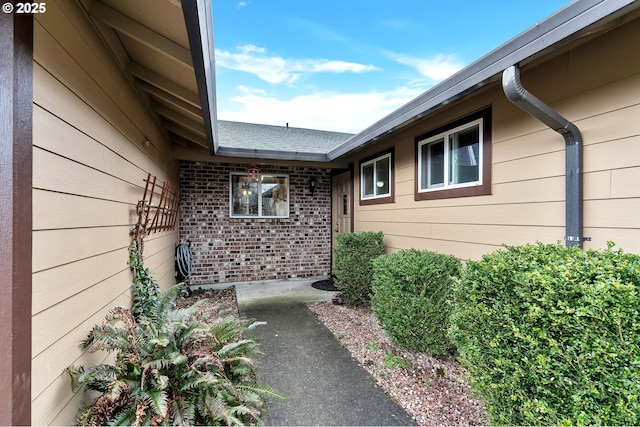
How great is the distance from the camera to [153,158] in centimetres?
355

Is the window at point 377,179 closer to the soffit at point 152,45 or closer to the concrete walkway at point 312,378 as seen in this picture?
the concrete walkway at point 312,378

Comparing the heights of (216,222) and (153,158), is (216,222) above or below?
below

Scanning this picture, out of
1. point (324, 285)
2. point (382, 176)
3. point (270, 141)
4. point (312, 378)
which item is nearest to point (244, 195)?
point (270, 141)

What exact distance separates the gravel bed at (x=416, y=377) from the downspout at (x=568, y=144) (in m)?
1.40

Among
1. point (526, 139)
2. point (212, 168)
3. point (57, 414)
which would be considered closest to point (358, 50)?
point (212, 168)

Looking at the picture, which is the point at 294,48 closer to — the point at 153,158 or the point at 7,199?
the point at 153,158

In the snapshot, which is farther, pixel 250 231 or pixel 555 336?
pixel 250 231

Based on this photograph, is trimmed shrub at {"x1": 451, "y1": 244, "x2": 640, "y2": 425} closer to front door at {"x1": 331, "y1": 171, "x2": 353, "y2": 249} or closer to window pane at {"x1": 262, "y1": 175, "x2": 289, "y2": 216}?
front door at {"x1": 331, "y1": 171, "x2": 353, "y2": 249}

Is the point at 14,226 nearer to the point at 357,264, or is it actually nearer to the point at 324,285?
the point at 357,264

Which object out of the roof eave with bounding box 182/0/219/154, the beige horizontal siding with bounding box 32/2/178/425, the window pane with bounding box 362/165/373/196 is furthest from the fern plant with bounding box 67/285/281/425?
the window pane with bounding box 362/165/373/196

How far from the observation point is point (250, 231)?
6.08 metres

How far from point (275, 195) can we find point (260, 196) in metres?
0.35

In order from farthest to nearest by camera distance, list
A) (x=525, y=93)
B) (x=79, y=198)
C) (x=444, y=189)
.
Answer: (x=444, y=189) < (x=525, y=93) < (x=79, y=198)

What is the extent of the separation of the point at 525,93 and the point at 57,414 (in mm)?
3472
